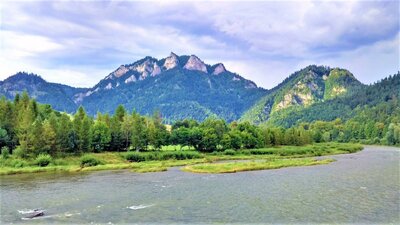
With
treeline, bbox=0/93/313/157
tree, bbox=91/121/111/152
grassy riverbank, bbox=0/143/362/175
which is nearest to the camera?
grassy riverbank, bbox=0/143/362/175

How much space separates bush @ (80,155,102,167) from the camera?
8331cm

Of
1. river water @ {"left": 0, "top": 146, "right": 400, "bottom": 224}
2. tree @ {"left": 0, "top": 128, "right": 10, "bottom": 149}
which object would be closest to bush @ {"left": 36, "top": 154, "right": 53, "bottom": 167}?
river water @ {"left": 0, "top": 146, "right": 400, "bottom": 224}

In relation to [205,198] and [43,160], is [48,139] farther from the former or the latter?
[205,198]

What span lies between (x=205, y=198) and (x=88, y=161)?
46.7m

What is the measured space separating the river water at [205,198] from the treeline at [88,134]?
17.4 m

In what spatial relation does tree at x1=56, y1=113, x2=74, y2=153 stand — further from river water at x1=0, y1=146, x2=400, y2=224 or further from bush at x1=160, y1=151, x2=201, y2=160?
bush at x1=160, y1=151, x2=201, y2=160

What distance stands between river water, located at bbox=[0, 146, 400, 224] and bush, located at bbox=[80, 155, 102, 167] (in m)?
14.4

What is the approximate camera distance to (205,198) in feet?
149

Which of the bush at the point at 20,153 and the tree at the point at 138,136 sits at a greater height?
the tree at the point at 138,136

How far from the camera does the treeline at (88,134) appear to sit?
276 ft

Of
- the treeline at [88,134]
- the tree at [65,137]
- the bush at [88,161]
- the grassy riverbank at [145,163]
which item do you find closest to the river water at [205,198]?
the grassy riverbank at [145,163]

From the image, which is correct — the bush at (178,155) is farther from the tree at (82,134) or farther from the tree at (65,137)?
the tree at (65,137)

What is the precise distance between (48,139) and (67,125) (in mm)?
8204

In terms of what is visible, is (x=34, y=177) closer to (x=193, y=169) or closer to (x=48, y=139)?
(x=48, y=139)
